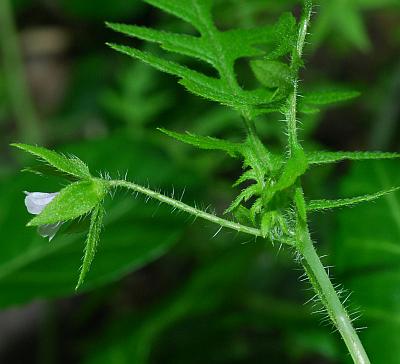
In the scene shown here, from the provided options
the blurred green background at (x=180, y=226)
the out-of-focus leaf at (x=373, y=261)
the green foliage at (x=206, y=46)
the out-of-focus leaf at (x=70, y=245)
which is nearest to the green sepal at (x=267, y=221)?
the green foliage at (x=206, y=46)

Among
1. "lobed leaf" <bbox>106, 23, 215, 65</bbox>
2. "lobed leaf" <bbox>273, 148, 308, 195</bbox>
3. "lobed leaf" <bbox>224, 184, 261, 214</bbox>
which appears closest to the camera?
"lobed leaf" <bbox>273, 148, 308, 195</bbox>

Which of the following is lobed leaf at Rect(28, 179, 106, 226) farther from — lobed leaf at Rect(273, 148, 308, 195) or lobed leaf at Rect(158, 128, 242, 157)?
lobed leaf at Rect(273, 148, 308, 195)

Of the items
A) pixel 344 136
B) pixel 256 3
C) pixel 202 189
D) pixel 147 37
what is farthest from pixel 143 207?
pixel 344 136

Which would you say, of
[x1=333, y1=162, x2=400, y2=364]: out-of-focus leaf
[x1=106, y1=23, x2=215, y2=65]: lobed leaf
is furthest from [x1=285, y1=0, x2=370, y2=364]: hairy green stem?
[x1=333, y1=162, x2=400, y2=364]: out-of-focus leaf

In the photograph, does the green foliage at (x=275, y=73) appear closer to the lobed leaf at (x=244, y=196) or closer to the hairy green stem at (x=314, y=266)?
the hairy green stem at (x=314, y=266)

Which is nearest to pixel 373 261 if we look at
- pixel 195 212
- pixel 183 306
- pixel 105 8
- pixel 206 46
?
pixel 206 46

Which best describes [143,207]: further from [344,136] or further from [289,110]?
[344,136]

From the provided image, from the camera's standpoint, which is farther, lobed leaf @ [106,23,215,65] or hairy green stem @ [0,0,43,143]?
hairy green stem @ [0,0,43,143]
